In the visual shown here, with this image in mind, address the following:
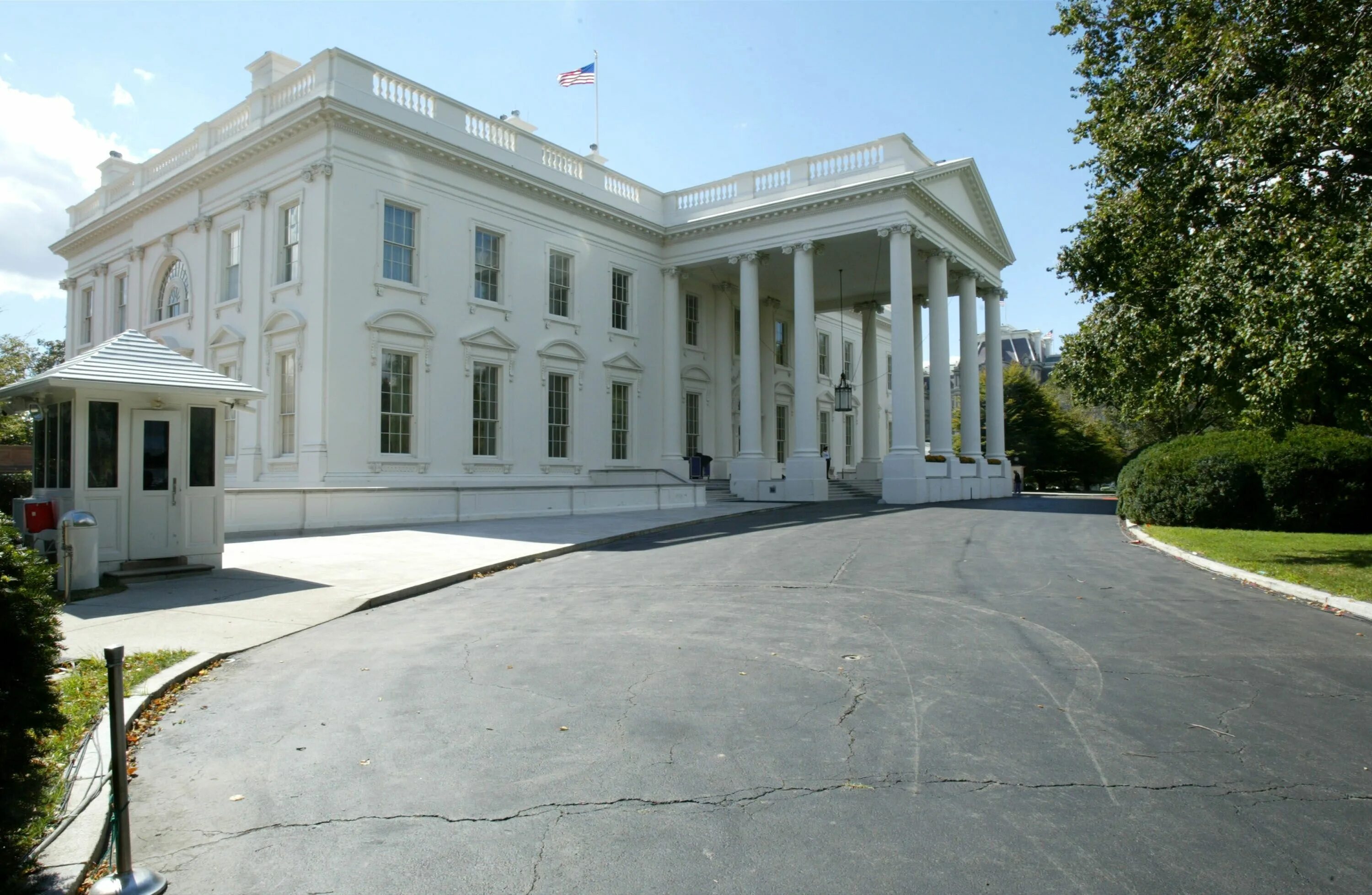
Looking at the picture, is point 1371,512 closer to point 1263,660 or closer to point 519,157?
point 1263,660

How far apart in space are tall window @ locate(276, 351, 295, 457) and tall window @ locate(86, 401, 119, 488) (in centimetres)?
1135

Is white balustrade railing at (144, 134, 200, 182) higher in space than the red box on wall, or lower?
higher

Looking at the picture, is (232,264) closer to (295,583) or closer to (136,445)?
(136,445)

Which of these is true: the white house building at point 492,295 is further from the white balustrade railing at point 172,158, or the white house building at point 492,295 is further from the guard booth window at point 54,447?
the guard booth window at point 54,447

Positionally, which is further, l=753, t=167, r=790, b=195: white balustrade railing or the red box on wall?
l=753, t=167, r=790, b=195: white balustrade railing

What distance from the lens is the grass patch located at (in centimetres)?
357

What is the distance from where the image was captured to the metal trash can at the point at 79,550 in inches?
395

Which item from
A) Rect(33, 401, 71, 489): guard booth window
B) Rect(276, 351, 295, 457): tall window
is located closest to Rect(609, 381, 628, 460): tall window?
Rect(276, 351, 295, 457): tall window

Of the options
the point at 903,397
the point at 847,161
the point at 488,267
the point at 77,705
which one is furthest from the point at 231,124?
the point at 77,705

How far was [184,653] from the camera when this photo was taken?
7.06 m

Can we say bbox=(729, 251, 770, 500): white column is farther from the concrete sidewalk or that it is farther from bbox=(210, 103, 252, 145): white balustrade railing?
bbox=(210, 103, 252, 145): white balustrade railing

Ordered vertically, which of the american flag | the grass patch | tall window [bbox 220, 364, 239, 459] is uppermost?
the american flag

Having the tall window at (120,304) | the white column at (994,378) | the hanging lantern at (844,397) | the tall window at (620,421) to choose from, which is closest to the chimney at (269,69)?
the tall window at (120,304)

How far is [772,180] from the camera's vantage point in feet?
104
